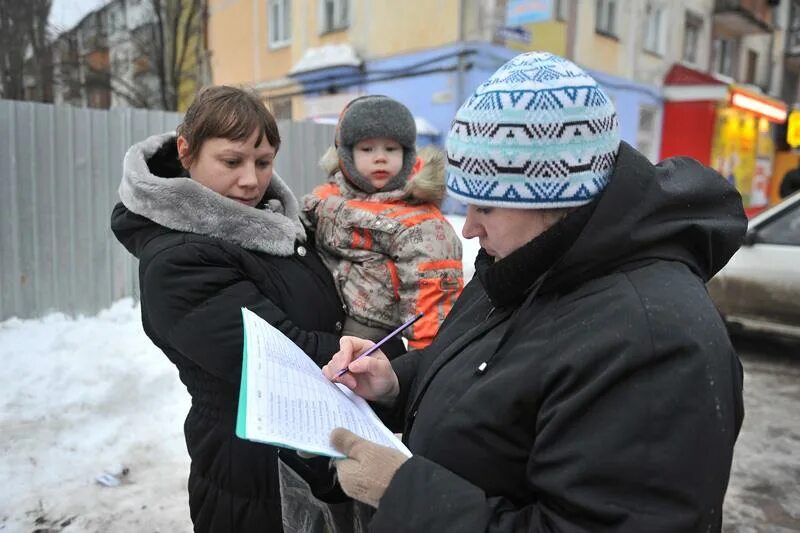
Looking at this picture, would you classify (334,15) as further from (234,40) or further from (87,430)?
(87,430)

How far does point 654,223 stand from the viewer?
3.47ft

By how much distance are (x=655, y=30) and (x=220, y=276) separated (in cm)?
A: 1807

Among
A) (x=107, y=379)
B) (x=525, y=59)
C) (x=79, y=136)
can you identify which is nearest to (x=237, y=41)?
(x=79, y=136)

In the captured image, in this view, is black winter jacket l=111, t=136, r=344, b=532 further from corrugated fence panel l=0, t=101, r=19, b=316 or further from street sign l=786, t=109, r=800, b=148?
street sign l=786, t=109, r=800, b=148

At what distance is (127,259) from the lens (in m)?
6.11

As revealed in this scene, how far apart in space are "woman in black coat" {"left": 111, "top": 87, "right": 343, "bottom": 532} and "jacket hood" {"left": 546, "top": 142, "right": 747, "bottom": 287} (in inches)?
33.0

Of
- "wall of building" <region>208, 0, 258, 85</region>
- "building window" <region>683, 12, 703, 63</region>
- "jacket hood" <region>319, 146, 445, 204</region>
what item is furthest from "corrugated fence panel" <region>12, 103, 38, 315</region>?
"building window" <region>683, 12, 703, 63</region>

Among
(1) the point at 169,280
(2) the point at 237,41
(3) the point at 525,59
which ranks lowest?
(1) the point at 169,280

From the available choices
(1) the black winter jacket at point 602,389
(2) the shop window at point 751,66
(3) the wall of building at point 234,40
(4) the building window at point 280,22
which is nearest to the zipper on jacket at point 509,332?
(1) the black winter jacket at point 602,389

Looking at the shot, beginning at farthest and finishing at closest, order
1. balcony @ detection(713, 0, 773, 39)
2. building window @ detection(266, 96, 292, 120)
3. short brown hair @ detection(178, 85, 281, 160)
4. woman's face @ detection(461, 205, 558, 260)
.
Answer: balcony @ detection(713, 0, 773, 39) < building window @ detection(266, 96, 292, 120) < short brown hair @ detection(178, 85, 281, 160) < woman's face @ detection(461, 205, 558, 260)

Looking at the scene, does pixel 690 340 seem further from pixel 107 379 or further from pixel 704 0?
pixel 704 0

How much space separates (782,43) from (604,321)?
90.4ft

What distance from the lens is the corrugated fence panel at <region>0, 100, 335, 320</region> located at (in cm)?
546

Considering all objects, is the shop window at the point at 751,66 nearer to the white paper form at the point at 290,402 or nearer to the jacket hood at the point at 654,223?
the jacket hood at the point at 654,223
